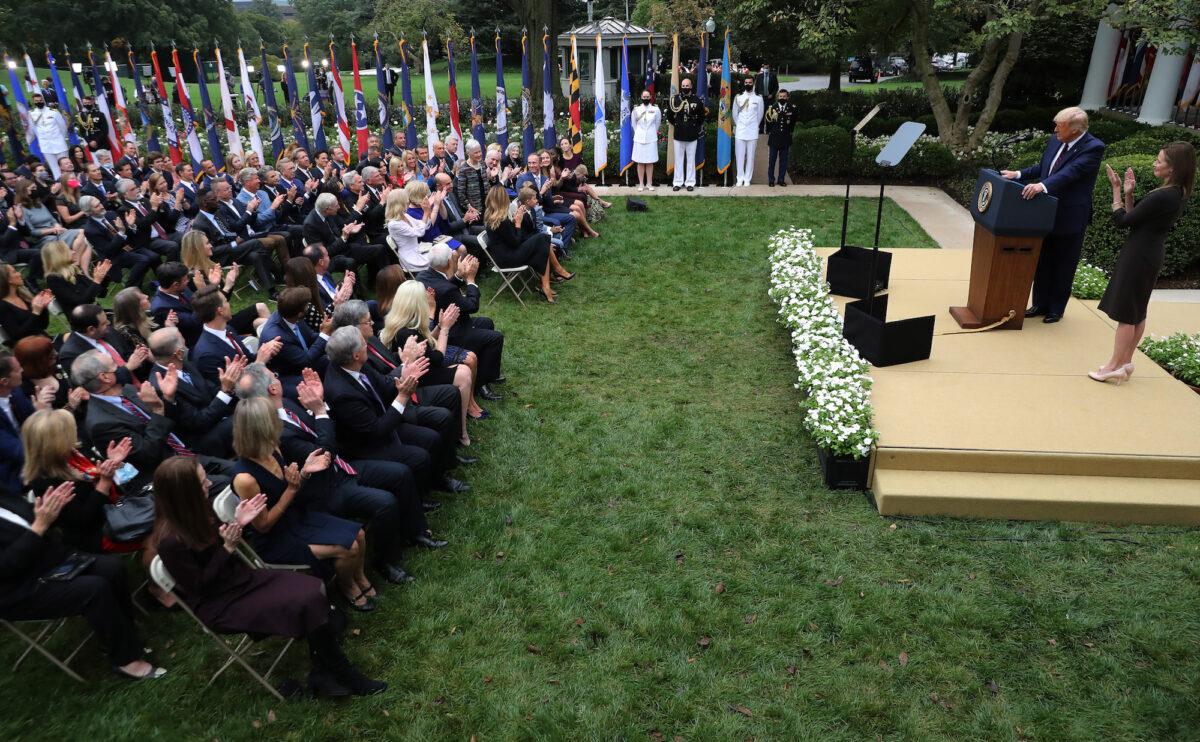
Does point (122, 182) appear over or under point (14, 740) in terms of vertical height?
over

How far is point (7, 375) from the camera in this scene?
4.78 metres

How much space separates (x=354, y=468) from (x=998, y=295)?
20.1 feet

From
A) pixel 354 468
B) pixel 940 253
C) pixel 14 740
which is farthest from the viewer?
pixel 940 253

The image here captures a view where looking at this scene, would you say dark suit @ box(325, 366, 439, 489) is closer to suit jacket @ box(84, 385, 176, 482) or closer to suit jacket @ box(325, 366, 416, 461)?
suit jacket @ box(325, 366, 416, 461)

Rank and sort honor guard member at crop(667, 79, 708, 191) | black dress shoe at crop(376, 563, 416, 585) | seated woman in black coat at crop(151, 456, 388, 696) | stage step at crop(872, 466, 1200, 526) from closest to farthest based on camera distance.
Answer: seated woman in black coat at crop(151, 456, 388, 696) < black dress shoe at crop(376, 563, 416, 585) < stage step at crop(872, 466, 1200, 526) < honor guard member at crop(667, 79, 708, 191)

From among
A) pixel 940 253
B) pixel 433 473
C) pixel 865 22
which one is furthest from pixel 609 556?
pixel 865 22

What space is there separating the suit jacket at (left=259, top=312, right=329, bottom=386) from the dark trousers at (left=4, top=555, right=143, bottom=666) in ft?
6.70

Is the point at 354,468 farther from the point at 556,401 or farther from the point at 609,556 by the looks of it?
the point at 556,401

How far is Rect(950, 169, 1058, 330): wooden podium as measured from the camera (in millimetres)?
7109

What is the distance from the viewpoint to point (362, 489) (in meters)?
4.98

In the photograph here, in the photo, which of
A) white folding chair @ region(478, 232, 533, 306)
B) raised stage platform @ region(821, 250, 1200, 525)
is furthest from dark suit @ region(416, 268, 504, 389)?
raised stage platform @ region(821, 250, 1200, 525)

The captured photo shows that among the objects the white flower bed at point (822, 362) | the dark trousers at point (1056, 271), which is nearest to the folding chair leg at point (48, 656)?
the white flower bed at point (822, 362)

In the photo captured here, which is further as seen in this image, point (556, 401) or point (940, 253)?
point (940, 253)

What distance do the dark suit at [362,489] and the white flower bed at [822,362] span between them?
303 centimetres
